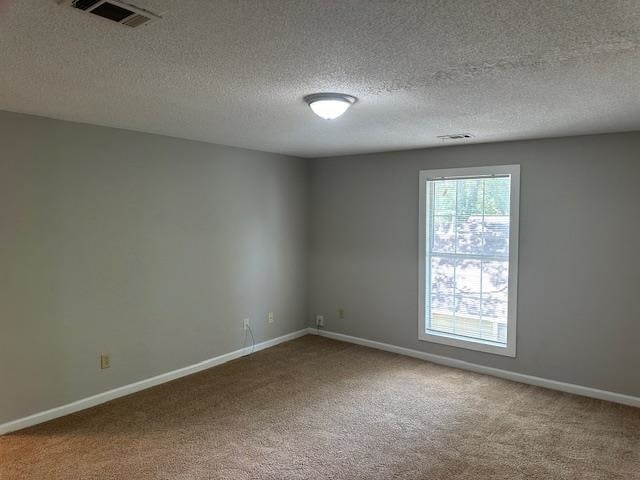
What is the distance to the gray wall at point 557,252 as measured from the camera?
3816 millimetres

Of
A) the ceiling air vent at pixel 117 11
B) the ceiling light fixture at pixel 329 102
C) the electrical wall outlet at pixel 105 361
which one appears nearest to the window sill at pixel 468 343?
the ceiling light fixture at pixel 329 102

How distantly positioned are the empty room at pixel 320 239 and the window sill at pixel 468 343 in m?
0.02

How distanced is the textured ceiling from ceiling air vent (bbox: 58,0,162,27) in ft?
0.17

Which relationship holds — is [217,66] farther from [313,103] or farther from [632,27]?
[632,27]

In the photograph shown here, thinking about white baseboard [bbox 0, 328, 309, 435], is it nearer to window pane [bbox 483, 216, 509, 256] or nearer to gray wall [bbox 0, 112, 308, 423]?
gray wall [bbox 0, 112, 308, 423]

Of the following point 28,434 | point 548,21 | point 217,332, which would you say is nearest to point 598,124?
point 548,21

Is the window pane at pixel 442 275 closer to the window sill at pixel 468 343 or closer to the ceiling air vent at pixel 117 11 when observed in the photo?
the window sill at pixel 468 343

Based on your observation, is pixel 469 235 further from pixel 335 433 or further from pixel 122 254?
pixel 122 254

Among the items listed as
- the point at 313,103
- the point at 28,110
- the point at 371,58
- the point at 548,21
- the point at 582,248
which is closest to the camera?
the point at 548,21

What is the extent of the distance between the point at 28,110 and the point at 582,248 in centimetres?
447

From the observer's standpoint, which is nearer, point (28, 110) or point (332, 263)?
point (28, 110)

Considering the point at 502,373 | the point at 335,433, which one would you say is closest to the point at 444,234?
the point at 502,373

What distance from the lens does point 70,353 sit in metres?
3.62

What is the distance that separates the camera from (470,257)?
4.64 m
